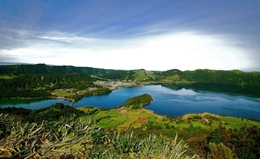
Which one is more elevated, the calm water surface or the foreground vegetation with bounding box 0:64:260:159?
the foreground vegetation with bounding box 0:64:260:159

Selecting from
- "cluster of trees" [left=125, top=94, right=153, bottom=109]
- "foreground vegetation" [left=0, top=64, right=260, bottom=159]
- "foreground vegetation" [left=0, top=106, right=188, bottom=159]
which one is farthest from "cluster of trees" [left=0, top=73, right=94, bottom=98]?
"foreground vegetation" [left=0, top=106, right=188, bottom=159]

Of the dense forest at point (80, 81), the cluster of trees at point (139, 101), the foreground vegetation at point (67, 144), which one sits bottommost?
the cluster of trees at point (139, 101)

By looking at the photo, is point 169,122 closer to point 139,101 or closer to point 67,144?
point 139,101

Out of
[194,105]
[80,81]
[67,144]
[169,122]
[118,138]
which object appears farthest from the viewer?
[80,81]

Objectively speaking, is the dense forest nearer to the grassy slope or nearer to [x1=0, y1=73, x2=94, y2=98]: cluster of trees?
[x1=0, y1=73, x2=94, y2=98]: cluster of trees

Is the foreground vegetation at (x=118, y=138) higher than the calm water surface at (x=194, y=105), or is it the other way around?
the foreground vegetation at (x=118, y=138)

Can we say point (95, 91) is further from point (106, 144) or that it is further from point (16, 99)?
point (106, 144)

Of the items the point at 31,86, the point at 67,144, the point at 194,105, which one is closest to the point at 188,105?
the point at 194,105

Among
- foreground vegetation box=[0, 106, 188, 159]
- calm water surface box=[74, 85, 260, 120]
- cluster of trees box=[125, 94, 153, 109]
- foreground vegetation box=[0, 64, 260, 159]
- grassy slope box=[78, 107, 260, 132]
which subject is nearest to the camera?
foreground vegetation box=[0, 106, 188, 159]

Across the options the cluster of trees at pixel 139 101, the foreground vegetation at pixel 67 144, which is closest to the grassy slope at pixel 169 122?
the cluster of trees at pixel 139 101

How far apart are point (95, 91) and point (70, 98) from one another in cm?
2232

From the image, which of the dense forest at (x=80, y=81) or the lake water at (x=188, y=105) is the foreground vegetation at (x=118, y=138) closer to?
the lake water at (x=188, y=105)

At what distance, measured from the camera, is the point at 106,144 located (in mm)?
2438

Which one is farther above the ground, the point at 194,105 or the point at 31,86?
the point at 31,86
